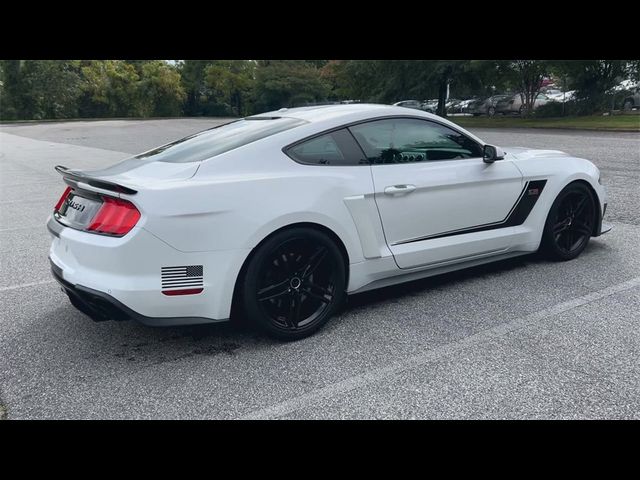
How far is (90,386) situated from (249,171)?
5.00 ft

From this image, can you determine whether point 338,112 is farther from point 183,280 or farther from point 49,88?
point 49,88

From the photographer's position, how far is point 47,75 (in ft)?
164

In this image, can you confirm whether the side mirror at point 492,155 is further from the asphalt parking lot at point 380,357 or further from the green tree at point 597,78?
the green tree at point 597,78

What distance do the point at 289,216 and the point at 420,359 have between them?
115cm

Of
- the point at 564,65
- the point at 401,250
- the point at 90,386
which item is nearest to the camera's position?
the point at 90,386

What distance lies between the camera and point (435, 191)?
4082 millimetres

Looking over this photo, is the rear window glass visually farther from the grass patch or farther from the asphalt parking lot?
the grass patch

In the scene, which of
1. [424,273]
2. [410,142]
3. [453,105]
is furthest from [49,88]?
[424,273]

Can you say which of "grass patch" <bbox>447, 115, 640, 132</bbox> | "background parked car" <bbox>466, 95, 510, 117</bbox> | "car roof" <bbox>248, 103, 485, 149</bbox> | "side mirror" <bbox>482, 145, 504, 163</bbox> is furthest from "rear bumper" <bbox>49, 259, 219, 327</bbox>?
"background parked car" <bbox>466, 95, 510, 117</bbox>

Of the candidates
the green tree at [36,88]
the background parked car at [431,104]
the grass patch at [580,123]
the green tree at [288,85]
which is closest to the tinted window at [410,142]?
the grass patch at [580,123]

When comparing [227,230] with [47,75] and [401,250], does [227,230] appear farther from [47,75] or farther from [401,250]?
[47,75]

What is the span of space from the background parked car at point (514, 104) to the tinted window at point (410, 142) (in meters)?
30.1

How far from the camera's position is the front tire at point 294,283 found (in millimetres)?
3350
